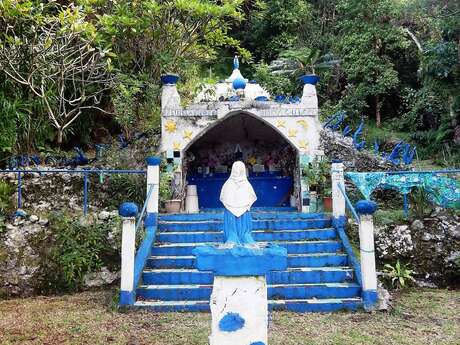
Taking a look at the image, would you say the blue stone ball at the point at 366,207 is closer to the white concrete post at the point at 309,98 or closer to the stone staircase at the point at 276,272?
the stone staircase at the point at 276,272

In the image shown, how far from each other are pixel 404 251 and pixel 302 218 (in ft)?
5.58

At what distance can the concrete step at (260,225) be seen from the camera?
25.3ft

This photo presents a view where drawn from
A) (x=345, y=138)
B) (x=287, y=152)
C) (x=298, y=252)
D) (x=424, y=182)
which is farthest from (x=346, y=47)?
(x=298, y=252)

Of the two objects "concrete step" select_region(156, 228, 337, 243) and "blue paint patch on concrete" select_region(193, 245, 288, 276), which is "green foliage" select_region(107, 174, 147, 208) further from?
"blue paint patch on concrete" select_region(193, 245, 288, 276)

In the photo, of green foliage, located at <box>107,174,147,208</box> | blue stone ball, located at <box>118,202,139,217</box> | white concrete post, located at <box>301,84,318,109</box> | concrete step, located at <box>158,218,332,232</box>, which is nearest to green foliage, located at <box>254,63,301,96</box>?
white concrete post, located at <box>301,84,318,109</box>

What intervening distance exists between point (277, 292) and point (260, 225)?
1716 mm

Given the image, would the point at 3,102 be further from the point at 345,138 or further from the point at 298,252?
the point at 345,138

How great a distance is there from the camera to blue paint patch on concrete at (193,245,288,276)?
372 centimetres

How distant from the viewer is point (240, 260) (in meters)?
3.73

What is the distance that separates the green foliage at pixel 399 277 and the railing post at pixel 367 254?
1085 mm

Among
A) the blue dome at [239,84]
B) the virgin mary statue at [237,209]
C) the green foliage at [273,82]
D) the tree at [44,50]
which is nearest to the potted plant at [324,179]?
the blue dome at [239,84]

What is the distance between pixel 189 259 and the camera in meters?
6.84

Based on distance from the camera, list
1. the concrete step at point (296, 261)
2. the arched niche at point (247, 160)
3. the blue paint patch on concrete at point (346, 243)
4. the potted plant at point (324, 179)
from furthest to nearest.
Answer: the arched niche at point (247, 160) < the potted plant at point (324, 179) < the concrete step at point (296, 261) < the blue paint patch on concrete at point (346, 243)

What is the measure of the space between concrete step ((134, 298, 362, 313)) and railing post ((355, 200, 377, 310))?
16 cm
